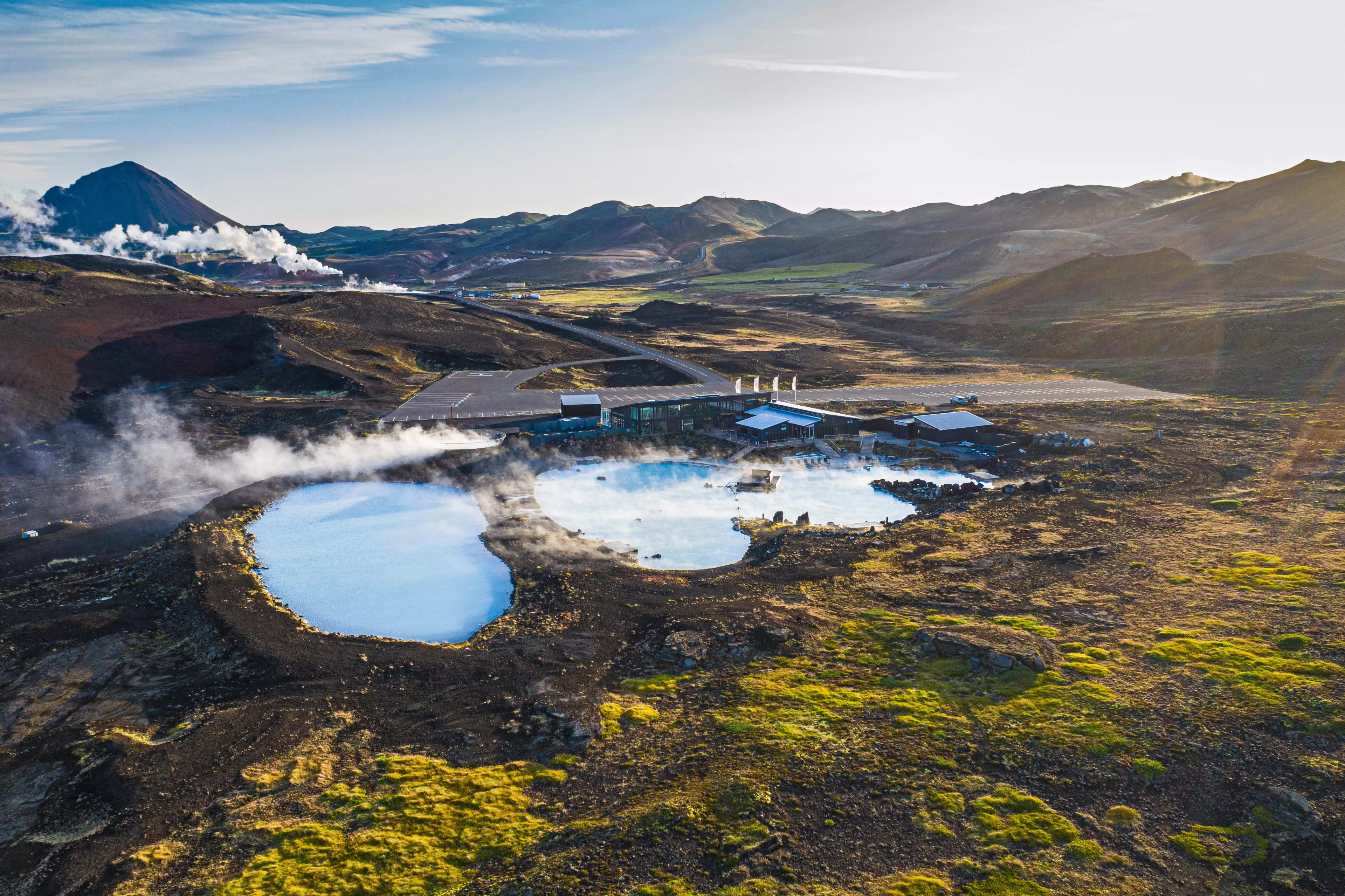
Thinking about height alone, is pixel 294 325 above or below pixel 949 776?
above

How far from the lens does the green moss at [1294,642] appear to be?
115 ft

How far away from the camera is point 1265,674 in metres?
32.8

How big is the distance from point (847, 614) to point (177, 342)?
10429 cm

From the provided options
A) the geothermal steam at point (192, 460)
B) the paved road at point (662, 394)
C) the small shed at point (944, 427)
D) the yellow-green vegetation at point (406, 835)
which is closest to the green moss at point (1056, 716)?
the yellow-green vegetation at point (406, 835)

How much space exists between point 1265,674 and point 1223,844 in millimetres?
12869

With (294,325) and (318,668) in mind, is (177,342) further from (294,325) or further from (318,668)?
(318,668)

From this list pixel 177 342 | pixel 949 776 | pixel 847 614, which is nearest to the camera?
pixel 949 776

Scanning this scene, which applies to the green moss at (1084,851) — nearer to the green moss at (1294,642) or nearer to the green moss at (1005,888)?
the green moss at (1005,888)

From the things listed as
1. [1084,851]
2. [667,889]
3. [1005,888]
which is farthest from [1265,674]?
[667,889]

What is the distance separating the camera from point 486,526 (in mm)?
53188

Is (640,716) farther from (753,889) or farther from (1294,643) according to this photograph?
(1294,643)

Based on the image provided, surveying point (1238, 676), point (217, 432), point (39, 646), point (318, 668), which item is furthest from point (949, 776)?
point (217, 432)

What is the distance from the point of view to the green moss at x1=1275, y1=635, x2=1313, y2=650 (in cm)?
3506

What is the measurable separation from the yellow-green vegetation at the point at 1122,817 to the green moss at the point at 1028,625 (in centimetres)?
1232
